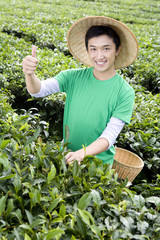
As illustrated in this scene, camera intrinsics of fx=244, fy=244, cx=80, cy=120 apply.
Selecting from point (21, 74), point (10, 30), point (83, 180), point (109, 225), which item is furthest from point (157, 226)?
point (10, 30)

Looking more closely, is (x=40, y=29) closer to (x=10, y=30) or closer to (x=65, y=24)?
(x=10, y=30)

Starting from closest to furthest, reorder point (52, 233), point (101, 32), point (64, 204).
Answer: point (52, 233), point (64, 204), point (101, 32)

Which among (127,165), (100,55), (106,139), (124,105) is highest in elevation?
(100,55)

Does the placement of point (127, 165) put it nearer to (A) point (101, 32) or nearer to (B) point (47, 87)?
(B) point (47, 87)

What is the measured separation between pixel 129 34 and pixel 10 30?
6.28 metres

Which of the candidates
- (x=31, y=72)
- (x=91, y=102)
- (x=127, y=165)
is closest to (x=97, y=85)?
(x=91, y=102)

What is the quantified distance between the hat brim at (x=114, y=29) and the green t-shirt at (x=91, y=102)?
0.67ft

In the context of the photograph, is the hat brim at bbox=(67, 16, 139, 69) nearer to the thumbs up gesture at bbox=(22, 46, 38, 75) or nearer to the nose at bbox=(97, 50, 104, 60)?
the nose at bbox=(97, 50, 104, 60)

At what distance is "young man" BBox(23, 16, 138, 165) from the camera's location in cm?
187

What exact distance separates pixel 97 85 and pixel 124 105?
285 mm

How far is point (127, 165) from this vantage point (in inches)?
102

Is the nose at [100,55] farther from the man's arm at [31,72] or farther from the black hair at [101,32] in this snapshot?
the man's arm at [31,72]

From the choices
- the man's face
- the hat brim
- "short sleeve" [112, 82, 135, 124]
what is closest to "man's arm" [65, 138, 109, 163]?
"short sleeve" [112, 82, 135, 124]

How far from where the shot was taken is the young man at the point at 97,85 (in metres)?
1.87
